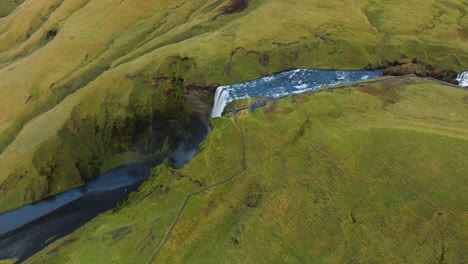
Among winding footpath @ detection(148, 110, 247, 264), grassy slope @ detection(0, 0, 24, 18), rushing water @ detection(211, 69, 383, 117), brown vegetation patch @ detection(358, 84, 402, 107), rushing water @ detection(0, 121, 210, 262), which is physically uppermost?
grassy slope @ detection(0, 0, 24, 18)

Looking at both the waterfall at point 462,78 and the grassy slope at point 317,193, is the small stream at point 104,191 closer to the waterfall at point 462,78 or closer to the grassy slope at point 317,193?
the waterfall at point 462,78

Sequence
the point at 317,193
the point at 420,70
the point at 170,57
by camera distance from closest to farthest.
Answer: the point at 317,193, the point at 420,70, the point at 170,57

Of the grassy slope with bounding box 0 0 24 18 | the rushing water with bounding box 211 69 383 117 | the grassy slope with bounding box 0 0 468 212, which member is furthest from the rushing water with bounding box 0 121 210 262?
the grassy slope with bounding box 0 0 24 18

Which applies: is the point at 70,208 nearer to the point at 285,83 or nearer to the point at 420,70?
the point at 285,83

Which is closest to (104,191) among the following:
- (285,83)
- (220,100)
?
(220,100)

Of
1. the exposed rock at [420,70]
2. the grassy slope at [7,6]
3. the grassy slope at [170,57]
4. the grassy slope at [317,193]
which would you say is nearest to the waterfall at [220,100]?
the grassy slope at [170,57]

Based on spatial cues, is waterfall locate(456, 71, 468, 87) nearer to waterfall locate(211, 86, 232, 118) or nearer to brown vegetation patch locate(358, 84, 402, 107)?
brown vegetation patch locate(358, 84, 402, 107)

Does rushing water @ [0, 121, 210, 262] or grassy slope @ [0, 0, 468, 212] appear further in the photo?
grassy slope @ [0, 0, 468, 212]
